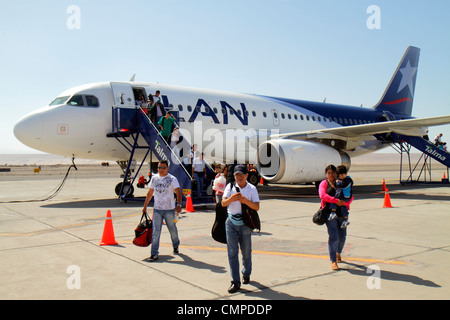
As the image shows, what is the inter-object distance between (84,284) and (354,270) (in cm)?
342

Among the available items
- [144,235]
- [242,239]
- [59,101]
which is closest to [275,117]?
[59,101]

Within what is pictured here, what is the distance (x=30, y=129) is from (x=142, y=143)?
365 cm

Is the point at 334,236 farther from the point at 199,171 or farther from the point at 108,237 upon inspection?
the point at 199,171

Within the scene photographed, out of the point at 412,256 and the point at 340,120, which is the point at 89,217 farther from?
the point at 340,120

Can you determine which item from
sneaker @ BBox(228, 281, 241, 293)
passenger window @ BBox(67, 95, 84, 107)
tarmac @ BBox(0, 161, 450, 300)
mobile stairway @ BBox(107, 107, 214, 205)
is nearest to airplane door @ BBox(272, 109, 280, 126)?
mobile stairway @ BBox(107, 107, 214, 205)

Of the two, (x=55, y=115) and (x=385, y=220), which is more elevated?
(x=55, y=115)

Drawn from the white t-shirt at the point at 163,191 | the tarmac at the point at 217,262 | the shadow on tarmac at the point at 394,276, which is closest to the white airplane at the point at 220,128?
the tarmac at the point at 217,262

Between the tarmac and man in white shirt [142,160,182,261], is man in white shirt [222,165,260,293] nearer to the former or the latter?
the tarmac

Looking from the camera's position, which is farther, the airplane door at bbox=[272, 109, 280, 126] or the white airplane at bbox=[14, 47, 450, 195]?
the airplane door at bbox=[272, 109, 280, 126]

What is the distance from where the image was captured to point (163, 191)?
618 centimetres

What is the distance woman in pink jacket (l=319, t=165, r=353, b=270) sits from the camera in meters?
5.27
